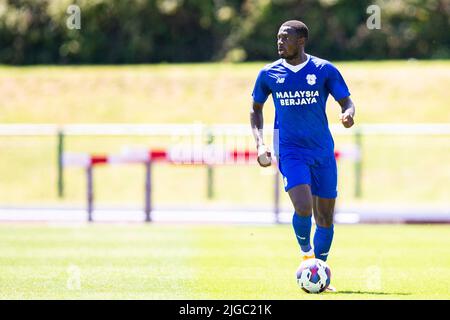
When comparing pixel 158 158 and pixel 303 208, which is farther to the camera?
pixel 158 158

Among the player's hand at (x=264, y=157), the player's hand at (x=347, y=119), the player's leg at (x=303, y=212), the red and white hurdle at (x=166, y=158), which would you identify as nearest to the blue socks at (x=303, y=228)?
the player's leg at (x=303, y=212)

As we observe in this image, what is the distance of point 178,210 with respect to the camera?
2209 cm

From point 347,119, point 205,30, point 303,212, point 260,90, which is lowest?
point 303,212

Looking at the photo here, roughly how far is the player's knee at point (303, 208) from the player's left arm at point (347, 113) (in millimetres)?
736

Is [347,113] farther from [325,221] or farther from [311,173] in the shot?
[325,221]

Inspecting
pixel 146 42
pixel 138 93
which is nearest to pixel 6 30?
pixel 146 42

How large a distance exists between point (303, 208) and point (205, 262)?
2.84m

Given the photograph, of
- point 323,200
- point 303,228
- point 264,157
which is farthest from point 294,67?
point 303,228

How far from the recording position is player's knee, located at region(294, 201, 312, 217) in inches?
421

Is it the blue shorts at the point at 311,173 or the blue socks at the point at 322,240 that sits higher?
the blue shorts at the point at 311,173

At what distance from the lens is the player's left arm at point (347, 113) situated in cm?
1046

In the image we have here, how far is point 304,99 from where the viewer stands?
1076 cm

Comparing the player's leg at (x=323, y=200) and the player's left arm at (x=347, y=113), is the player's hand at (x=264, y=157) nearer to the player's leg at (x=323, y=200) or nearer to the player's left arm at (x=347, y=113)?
the player's leg at (x=323, y=200)
